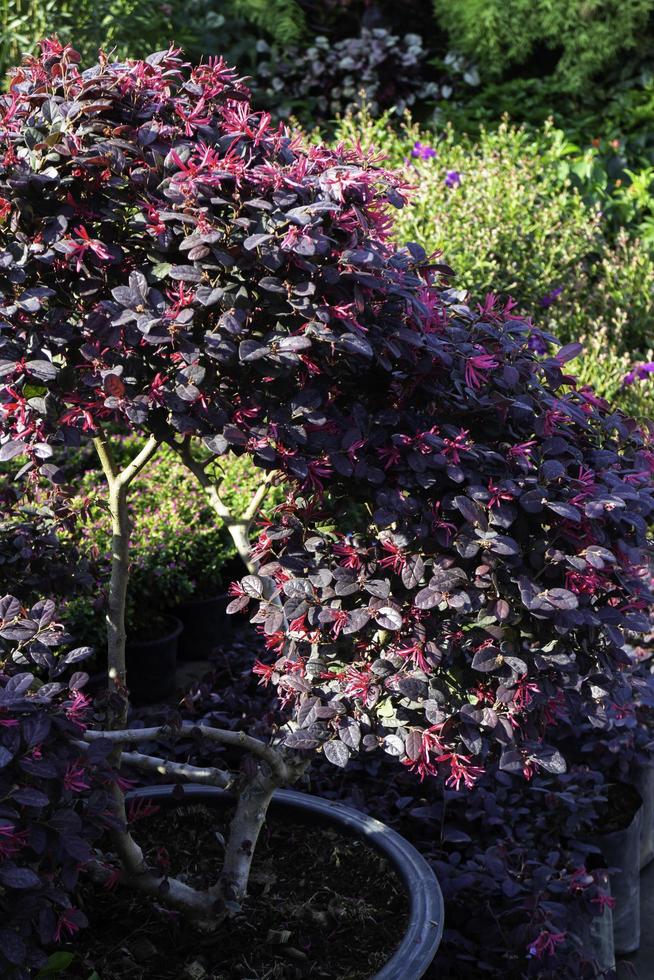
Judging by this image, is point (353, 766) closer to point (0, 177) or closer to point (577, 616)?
point (577, 616)

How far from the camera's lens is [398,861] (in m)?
2.18

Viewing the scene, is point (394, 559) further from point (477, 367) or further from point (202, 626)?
point (202, 626)

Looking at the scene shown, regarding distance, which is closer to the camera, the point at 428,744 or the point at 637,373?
the point at 428,744

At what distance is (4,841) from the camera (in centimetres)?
145

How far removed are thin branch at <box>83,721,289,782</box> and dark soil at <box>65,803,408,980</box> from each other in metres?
0.28

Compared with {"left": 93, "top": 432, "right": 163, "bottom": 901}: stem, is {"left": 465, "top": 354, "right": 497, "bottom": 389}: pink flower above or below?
above

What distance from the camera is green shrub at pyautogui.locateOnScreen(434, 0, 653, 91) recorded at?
305 inches

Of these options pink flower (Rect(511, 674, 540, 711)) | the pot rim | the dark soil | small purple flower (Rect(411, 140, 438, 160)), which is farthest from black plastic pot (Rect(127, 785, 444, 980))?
small purple flower (Rect(411, 140, 438, 160))

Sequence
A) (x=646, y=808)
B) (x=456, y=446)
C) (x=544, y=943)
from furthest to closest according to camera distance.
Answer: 1. (x=646, y=808)
2. (x=544, y=943)
3. (x=456, y=446)

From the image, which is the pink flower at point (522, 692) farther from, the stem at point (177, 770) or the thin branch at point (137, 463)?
the thin branch at point (137, 463)

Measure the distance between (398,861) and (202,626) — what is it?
82.6 inches

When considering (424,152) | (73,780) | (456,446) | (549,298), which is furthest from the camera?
(424,152)

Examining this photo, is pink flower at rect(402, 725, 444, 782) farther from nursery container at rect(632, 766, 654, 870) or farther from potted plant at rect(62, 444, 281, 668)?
potted plant at rect(62, 444, 281, 668)

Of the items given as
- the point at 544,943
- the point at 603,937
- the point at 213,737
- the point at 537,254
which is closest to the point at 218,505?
the point at 213,737
